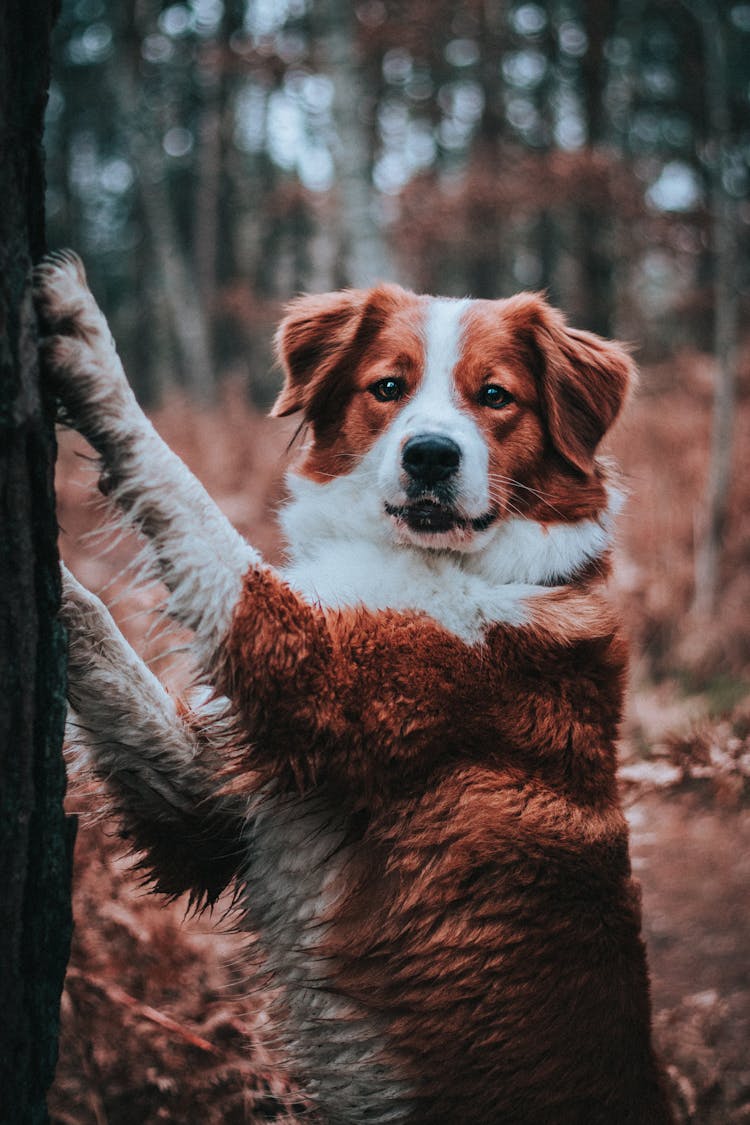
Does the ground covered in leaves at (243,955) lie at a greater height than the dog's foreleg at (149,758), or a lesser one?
lesser

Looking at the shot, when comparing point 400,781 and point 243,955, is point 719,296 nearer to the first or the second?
point 400,781

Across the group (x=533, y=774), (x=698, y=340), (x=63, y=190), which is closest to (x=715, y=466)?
(x=533, y=774)

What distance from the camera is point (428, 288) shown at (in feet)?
50.9

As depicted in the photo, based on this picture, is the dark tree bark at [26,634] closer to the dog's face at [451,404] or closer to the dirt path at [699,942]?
the dog's face at [451,404]

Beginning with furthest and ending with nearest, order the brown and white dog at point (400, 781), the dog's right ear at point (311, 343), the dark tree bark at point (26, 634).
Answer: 1. the dog's right ear at point (311, 343)
2. the brown and white dog at point (400, 781)
3. the dark tree bark at point (26, 634)

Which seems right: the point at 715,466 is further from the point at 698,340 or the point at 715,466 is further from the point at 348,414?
the point at 698,340

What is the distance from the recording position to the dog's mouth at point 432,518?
273 centimetres

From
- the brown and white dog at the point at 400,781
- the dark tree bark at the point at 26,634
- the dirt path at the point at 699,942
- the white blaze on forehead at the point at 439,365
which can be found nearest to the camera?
the dark tree bark at the point at 26,634

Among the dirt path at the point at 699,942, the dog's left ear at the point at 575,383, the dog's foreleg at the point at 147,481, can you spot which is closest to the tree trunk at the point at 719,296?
the dirt path at the point at 699,942

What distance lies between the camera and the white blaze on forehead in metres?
2.89

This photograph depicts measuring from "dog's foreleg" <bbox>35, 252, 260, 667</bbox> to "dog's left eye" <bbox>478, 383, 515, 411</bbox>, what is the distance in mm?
1109

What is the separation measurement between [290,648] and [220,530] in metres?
0.33

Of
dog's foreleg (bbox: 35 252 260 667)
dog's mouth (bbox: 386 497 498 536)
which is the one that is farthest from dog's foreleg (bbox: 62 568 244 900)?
dog's mouth (bbox: 386 497 498 536)

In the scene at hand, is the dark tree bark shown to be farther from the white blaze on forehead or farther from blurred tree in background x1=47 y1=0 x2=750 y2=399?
blurred tree in background x1=47 y1=0 x2=750 y2=399
